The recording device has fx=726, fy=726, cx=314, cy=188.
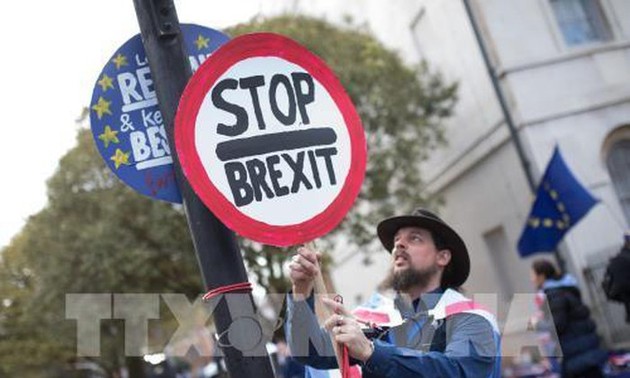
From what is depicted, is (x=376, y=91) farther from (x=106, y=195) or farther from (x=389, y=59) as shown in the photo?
(x=106, y=195)

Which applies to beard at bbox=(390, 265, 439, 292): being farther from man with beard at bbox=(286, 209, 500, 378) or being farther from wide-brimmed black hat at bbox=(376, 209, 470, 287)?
wide-brimmed black hat at bbox=(376, 209, 470, 287)

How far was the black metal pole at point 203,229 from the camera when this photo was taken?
271 cm

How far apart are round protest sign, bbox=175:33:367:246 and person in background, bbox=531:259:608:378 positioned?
5.11 metres

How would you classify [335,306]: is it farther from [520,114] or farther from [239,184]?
[520,114]

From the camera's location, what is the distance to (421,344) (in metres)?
2.88

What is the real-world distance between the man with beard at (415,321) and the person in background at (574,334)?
4180mm

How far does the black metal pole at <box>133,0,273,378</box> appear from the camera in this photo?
2711 mm

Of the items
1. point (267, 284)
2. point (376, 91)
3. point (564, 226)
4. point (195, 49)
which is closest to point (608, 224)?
point (564, 226)

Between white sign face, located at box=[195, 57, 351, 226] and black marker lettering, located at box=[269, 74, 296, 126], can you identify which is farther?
black marker lettering, located at box=[269, 74, 296, 126]

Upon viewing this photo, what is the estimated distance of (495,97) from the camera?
13555mm

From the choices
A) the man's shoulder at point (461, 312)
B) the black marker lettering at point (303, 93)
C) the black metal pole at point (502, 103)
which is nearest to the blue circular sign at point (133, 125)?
the black marker lettering at point (303, 93)

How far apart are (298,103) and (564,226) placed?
8.08 m

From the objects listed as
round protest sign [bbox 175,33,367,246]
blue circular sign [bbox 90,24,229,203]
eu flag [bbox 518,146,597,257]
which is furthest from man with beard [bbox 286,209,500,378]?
eu flag [bbox 518,146,597,257]

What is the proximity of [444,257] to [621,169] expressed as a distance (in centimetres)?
1046
